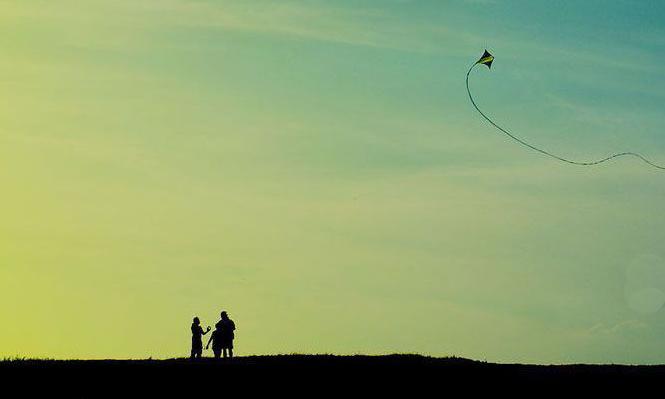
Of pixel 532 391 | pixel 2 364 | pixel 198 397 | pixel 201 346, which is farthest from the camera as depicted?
pixel 201 346

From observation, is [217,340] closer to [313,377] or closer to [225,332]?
[225,332]

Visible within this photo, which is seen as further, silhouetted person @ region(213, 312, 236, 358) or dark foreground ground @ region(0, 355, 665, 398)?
silhouetted person @ region(213, 312, 236, 358)

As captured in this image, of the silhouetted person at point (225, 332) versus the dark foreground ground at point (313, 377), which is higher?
the silhouetted person at point (225, 332)

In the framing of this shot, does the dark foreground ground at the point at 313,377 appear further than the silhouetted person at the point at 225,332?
No

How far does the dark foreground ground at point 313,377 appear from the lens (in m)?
39.9

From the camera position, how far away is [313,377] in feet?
138

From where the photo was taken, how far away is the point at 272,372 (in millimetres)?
42531

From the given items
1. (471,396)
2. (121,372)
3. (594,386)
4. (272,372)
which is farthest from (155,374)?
(594,386)

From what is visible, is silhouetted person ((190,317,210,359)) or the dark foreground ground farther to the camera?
silhouetted person ((190,317,210,359))

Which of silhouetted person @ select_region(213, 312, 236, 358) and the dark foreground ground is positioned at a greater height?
silhouetted person @ select_region(213, 312, 236, 358)

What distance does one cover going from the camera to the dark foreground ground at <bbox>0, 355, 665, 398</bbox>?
39906mm

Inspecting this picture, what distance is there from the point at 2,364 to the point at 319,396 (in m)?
12.7

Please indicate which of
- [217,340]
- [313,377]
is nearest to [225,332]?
[217,340]

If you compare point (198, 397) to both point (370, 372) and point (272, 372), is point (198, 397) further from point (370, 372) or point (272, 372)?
point (370, 372)
